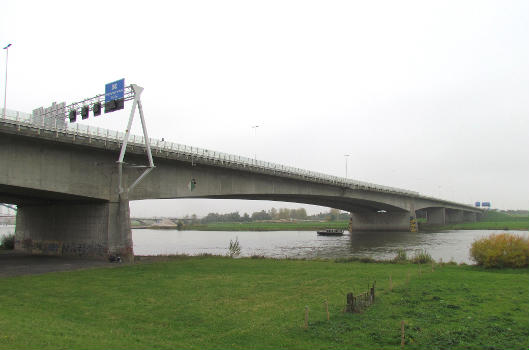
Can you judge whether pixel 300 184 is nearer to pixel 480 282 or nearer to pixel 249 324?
pixel 480 282

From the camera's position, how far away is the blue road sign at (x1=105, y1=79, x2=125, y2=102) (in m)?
29.8

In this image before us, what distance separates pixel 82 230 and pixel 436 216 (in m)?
125

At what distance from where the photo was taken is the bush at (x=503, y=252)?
26953 millimetres

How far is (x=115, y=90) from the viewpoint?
30078 mm

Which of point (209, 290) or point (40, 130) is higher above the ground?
point (40, 130)

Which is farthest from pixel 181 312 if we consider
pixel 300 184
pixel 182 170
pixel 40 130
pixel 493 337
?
pixel 300 184

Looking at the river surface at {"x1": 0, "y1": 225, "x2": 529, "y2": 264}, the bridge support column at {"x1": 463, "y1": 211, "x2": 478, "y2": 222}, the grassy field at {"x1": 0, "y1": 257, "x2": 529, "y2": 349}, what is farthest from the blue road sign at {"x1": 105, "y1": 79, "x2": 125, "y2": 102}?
the bridge support column at {"x1": 463, "y1": 211, "x2": 478, "y2": 222}

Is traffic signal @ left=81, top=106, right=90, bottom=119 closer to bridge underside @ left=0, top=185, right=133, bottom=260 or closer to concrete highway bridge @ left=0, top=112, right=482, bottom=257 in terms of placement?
concrete highway bridge @ left=0, top=112, right=482, bottom=257

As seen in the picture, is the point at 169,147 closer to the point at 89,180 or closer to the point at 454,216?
the point at 89,180

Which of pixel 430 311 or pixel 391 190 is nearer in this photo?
pixel 430 311

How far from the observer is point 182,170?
40.0 metres

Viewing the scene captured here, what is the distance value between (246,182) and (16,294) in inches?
1279

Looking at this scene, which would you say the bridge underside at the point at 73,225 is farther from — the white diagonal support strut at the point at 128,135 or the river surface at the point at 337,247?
the river surface at the point at 337,247

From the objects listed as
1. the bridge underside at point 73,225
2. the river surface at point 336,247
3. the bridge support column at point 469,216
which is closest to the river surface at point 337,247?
the river surface at point 336,247
